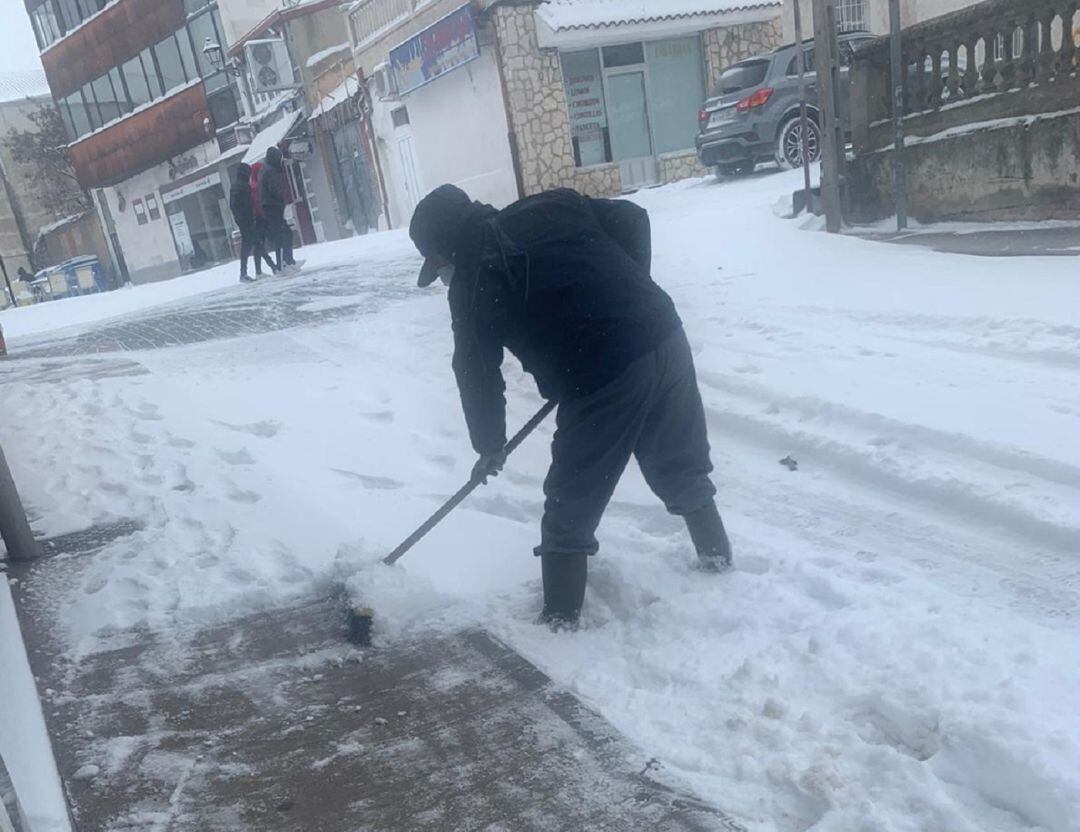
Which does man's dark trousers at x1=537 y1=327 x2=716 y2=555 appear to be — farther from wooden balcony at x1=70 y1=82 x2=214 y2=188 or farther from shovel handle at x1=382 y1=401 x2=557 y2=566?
wooden balcony at x1=70 y1=82 x2=214 y2=188

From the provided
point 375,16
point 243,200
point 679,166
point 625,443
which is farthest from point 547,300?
point 375,16

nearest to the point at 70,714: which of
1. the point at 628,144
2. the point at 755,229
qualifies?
the point at 755,229

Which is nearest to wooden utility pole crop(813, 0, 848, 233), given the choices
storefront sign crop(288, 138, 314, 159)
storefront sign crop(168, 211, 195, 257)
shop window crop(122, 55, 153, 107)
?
storefront sign crop(288, 138, 314, 159)

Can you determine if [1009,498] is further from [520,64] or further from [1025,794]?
[520,64]

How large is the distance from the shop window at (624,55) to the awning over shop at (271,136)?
9224 mm

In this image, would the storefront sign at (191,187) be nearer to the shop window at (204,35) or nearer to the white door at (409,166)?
the shop window at (204,35)

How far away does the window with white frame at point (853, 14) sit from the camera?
57.8 feet

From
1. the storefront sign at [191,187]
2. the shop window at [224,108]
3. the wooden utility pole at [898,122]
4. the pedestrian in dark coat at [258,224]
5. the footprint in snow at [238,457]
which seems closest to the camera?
the footprint in snow at [238,457]

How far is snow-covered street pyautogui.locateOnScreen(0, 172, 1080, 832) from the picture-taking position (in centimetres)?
230

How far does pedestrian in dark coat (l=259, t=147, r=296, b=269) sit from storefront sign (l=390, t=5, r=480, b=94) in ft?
13.0

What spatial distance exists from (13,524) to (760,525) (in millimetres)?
3225

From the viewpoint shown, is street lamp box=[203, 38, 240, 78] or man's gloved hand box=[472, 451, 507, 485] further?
street lamp box=[203, 38, 240, 78]

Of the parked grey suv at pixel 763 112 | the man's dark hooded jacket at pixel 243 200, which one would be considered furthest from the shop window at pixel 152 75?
the parked grey suv at pixel 763 112

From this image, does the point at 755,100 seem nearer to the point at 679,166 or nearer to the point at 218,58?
the point at 679,166
